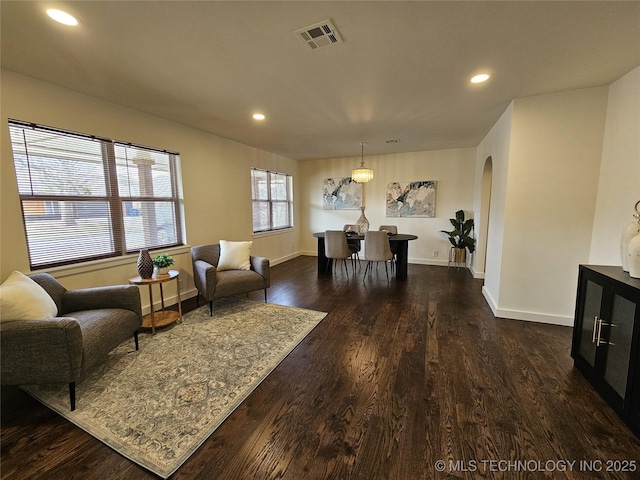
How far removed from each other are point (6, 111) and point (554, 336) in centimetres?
531

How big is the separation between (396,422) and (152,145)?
3775mm

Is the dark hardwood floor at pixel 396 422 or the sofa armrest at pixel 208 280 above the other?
the sofa armrest at pixel 208 280

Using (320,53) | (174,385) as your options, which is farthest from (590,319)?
(174,385)

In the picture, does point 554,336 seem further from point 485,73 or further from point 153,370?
point 153,370

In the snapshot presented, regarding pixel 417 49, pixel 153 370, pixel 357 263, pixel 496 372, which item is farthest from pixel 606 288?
pixel 357 263

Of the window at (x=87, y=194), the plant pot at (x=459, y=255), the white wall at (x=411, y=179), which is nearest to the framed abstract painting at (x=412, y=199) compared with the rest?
the white wall at (x=411, y=179)

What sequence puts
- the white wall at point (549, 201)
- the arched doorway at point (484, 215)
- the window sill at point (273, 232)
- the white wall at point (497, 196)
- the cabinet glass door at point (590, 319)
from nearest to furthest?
the cabinet glass door at point (590, 319) → the white wall at point (549, 201) → the white wall at point (497, 196) → the arched doorway at point (484, 215) → the window sill at point (273, 232)

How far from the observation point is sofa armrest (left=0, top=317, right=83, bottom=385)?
1605 millimetres

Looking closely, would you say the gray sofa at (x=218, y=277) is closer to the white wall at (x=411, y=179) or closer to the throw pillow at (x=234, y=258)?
the throw pillow at (x=234, y=258)

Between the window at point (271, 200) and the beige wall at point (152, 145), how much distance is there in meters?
0.23

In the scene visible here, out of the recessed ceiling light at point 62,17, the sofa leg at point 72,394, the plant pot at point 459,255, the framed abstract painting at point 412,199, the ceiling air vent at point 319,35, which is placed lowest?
the sofa leg at point 72,394

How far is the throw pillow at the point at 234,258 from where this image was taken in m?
3.60

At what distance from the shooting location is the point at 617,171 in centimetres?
234

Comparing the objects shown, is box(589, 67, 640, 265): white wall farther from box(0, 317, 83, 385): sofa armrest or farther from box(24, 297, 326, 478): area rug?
box(0, 317, 83, 385): sofa armrest
